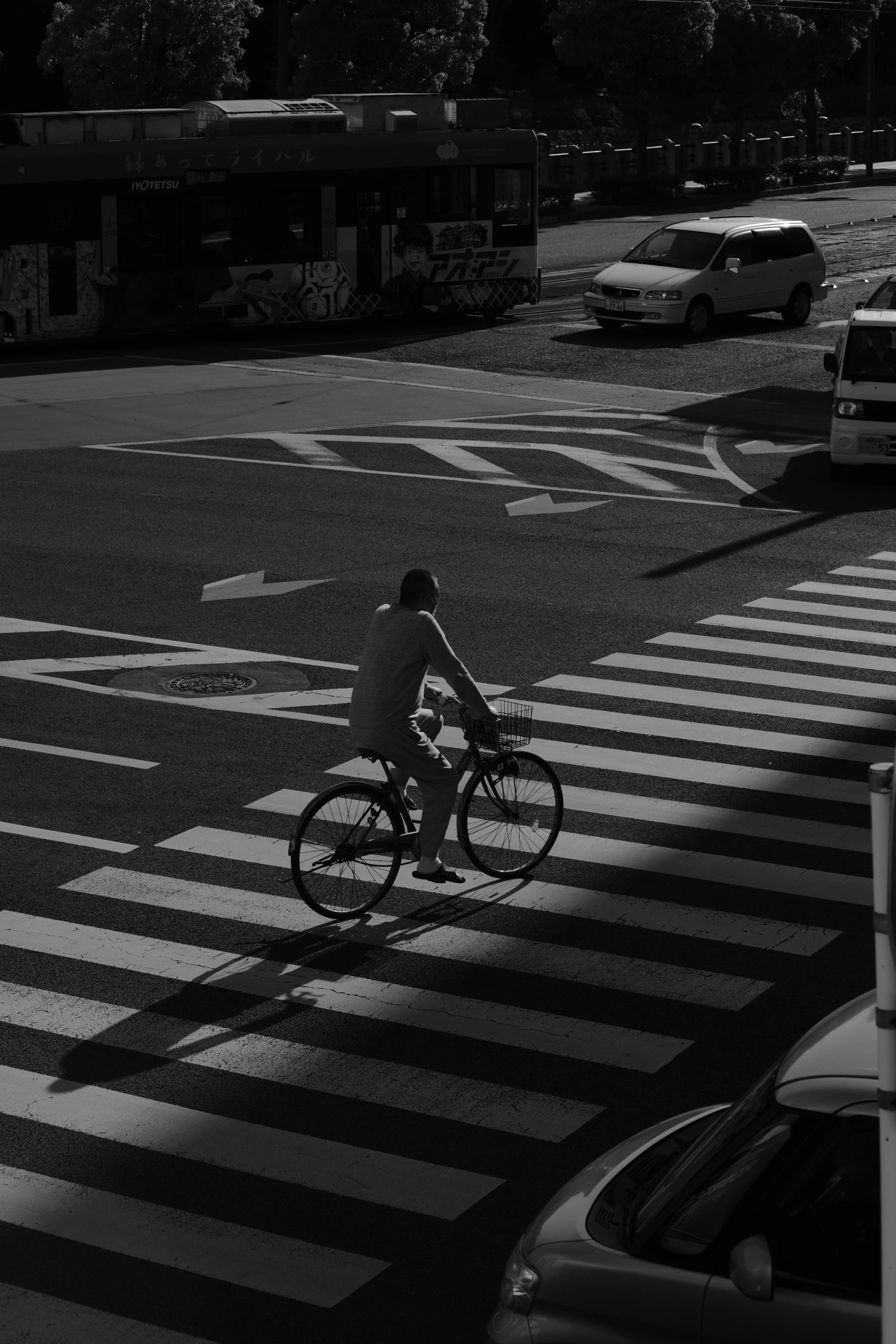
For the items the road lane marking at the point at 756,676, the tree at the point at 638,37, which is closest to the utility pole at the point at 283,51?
the tree at the point at 638,37

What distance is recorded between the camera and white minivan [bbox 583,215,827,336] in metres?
33.8

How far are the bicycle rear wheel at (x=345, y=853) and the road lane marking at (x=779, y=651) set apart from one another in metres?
5.82

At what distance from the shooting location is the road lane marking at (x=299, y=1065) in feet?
25.7

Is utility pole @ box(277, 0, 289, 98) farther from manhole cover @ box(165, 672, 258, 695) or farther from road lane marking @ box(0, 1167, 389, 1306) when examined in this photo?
road lane marking @ box(0, 1167, 389, 1306)

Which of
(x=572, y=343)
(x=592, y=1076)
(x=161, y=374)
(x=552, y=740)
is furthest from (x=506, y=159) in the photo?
(x=592, y=1076)

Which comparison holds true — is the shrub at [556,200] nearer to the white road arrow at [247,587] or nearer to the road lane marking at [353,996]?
the white road arrow at [247,587]

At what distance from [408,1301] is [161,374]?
25.9 metres

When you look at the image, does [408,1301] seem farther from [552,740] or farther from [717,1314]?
[552,740]

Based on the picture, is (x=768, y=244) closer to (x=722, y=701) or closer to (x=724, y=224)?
(x=724, y=224)

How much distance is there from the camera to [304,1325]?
6.37 metres

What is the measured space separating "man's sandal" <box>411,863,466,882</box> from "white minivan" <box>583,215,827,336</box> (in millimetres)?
24616

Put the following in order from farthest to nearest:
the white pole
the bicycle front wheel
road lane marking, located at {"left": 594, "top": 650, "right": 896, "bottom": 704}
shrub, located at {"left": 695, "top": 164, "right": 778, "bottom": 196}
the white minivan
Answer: shrub, located at {"left": 695, "top": 164, "right": 778, "bottom": 196} < the white minivan < road lane marking, located at {"left": 594, "top": 650, "right": 896, "bottom": 704} < the bicycle front wheel < the white pole

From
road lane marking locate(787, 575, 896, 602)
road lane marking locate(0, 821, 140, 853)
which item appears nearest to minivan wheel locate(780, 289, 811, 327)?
road lane marking locate(787, 575, 896, 602)

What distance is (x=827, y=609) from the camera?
16.8 metres
